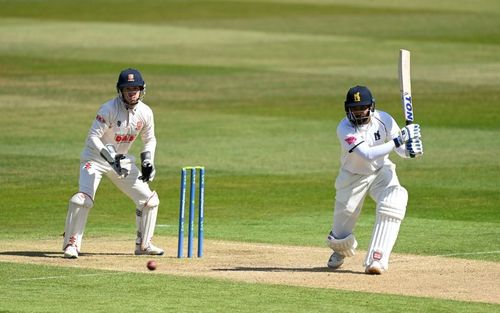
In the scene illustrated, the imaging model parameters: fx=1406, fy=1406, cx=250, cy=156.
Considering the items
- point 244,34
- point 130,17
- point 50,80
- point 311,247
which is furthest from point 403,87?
point 130,17

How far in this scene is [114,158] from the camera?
48.1 ft

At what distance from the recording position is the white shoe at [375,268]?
13297 millimetres

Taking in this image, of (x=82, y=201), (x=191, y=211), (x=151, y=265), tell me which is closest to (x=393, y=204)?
(x=191, y=211)

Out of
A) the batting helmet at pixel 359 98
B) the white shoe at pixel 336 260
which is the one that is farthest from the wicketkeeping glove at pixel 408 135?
the white shoe at pixel 336 260

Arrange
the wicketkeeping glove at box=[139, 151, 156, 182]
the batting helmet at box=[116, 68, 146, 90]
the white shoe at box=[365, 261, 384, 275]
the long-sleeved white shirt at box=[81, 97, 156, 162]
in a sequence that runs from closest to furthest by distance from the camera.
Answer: the white shoe at box=[365, 261, 384, 275] < the wicketkeeping glove at box=[139, 151, 156, 182] < the batting helmet at box=[116, 68, 146, 90] < the long-sleeved white shirt at box=[81, 97, 156, 162]

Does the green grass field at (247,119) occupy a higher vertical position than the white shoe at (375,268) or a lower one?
higher

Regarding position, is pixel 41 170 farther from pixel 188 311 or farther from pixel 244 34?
pixel 244 34

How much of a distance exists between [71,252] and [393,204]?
3.39 meters

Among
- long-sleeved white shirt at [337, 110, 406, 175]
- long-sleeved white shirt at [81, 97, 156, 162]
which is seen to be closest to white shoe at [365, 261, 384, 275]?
long-sleeved white shirt at [337, 110, 406, 175]

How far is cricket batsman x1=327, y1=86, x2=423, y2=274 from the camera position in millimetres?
13414

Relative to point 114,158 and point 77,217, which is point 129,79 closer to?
point 114,158

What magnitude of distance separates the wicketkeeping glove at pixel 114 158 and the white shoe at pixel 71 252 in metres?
0.93

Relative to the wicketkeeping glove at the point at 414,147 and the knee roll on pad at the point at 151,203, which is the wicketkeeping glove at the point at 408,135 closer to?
the wicketkeeping glove at the point at 414,147

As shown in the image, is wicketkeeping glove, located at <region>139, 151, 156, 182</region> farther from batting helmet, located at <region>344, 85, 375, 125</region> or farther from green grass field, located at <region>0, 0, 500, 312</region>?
batting helmet, located at <region>344, 85, 375, 125</region>
